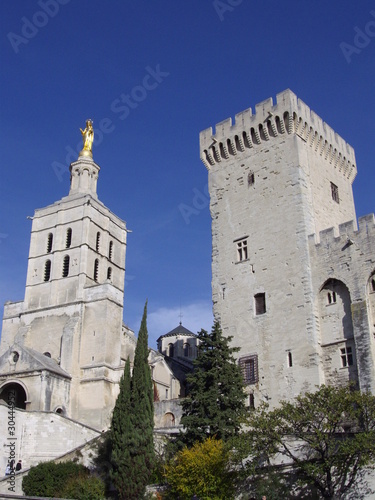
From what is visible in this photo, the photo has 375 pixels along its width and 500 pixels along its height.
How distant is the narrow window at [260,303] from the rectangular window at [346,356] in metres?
4.31

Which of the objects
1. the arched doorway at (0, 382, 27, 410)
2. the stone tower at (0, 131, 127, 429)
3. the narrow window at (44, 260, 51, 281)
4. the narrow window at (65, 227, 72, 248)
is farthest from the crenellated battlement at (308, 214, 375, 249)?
the narrow window at (44, 260, 51, 281)

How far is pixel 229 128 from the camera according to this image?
34.4 m

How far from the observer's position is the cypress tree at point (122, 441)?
2298cm

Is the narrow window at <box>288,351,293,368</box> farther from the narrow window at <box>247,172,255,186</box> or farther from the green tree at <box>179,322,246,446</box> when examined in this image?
the narrow window at <box>247,172,255,186</box>

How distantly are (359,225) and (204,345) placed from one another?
8.67 m

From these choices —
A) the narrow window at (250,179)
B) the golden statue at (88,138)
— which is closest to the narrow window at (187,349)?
the golden statue at (88,138)

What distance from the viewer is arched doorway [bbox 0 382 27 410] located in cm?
3794

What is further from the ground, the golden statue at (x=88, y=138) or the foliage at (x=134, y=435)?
the golden statue at (x=88, y=138)

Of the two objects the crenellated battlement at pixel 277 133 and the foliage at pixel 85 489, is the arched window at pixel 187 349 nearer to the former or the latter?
the crenellated battlement at pixel 277 133

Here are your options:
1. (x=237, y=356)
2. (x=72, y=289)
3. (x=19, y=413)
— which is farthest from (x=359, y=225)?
(x=72, y=289)

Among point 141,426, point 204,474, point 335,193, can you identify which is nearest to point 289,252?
point 335,193

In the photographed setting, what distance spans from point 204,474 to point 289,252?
12.0m

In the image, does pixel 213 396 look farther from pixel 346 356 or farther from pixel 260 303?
pixel 260 303

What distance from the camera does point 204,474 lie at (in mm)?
21297
